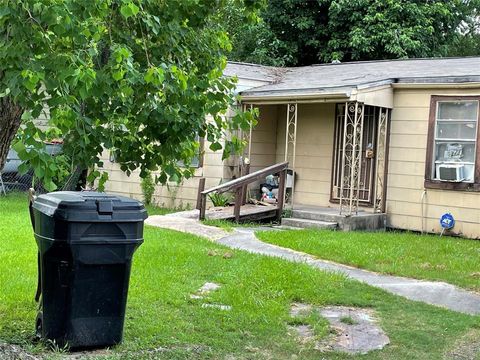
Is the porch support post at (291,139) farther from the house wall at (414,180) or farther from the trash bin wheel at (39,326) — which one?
the trash bin wheel at (39,326)

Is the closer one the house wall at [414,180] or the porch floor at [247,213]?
the house wall at [414,180]

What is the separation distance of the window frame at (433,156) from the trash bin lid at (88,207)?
28.0ft

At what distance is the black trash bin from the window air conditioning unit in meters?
8.51

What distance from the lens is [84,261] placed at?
4.87 meters

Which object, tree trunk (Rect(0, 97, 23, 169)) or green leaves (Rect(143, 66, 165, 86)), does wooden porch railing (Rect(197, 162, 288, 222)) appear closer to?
tree trunk (Rect(0, 97, 23, 169))

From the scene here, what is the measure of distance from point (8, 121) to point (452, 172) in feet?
30.6

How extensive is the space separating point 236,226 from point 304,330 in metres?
6.35

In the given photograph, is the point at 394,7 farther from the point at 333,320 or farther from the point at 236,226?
the point at 333,320

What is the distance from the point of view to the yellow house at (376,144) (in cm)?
1232

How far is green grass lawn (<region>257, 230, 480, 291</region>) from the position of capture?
8906 millimetres

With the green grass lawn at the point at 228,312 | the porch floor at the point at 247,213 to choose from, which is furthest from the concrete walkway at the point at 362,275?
the porch floor at the point at 247,213

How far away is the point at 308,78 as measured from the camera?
50.5 feet

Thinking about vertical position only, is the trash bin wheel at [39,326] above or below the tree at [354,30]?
below

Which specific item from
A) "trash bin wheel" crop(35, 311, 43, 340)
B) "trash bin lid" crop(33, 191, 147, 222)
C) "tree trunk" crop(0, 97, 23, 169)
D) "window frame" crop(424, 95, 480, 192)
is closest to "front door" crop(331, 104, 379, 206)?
"window frame" crop(424, 95, 480, 192)
